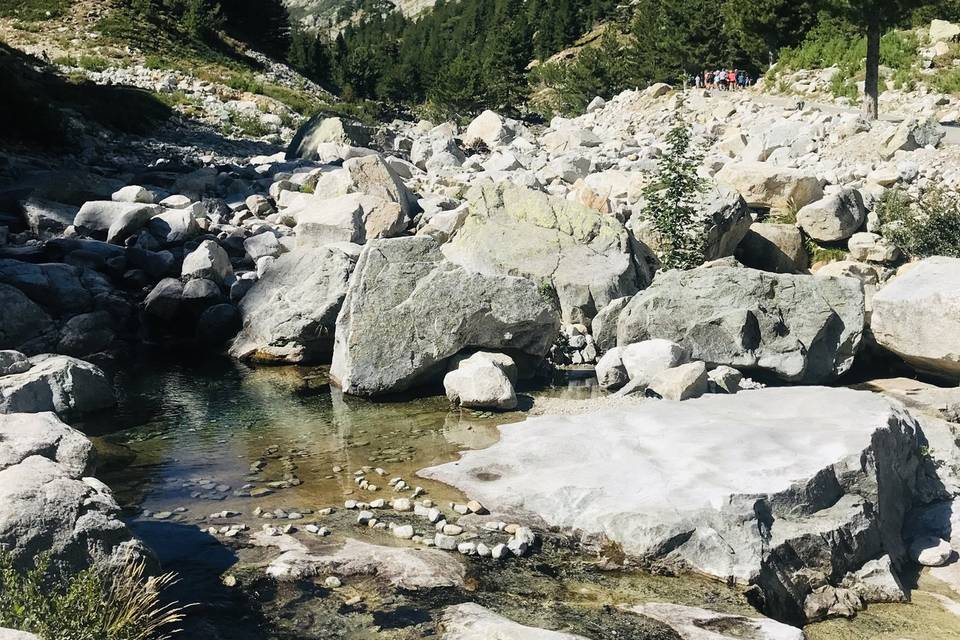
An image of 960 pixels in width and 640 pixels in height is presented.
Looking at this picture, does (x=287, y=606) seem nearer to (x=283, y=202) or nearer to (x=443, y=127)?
(x=283, y=202)

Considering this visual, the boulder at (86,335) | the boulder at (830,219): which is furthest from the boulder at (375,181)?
the boulder at (830,219)

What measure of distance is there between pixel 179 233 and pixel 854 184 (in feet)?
58.3

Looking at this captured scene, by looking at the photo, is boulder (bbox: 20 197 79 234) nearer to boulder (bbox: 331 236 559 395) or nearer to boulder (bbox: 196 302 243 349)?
boulder (bbox: 196 302 243 349)

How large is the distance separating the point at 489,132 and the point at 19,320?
97.6ft

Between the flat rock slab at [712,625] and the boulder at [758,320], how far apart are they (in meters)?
7.13

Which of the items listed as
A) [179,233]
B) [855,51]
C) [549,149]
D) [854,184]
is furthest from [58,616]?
[855,51]

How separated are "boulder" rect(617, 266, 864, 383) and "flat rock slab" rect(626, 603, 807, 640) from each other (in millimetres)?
7126

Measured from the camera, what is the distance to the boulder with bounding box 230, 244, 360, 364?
15125mm

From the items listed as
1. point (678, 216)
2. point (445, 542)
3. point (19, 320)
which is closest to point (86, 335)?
point (19, 320)

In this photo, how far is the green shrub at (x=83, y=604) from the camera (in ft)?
17.7

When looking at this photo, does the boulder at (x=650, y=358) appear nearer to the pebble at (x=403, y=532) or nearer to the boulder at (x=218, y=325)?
the pebble at (x=403, y=532)

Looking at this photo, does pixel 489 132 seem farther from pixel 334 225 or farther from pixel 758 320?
pixel 758 320

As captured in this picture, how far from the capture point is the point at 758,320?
13.7m

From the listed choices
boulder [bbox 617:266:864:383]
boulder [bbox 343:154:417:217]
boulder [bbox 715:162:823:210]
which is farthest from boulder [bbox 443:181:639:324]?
boulder [bbox 715:162:823:210]
